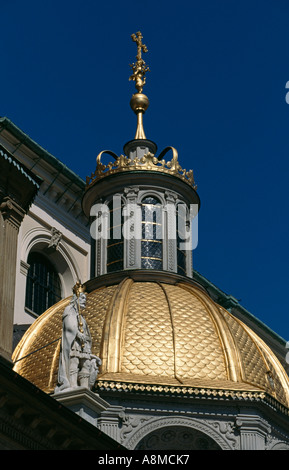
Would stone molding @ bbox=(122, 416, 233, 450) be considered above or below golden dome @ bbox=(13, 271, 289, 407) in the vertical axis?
below

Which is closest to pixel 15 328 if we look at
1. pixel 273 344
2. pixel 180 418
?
pixel 180 418

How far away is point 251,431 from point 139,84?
13.3 metres

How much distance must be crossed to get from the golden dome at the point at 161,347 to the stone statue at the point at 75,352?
2929 mm

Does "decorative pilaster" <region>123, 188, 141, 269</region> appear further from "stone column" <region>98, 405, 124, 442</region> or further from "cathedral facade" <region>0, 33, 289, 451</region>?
"stone column" <region>98, 405, 124, 442</region>

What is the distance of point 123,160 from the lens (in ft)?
123

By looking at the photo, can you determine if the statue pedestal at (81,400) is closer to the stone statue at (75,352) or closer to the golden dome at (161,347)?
the stone statue at (75,352)

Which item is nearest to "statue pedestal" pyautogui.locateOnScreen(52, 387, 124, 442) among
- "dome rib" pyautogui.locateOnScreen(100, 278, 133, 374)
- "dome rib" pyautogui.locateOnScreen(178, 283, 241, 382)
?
"dome rib" pyautogui.locateOnScreen(100, 278, 133, 374)

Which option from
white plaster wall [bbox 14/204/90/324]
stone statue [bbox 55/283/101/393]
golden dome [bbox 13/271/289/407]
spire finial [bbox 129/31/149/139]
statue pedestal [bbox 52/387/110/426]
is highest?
spire finial [bbox 129/31/149/139]

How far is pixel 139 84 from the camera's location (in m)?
41.2

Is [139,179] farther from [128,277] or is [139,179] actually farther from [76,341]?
[76,341]

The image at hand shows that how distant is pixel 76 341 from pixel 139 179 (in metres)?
10.7

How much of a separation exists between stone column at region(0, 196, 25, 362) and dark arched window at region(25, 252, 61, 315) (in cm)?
1537

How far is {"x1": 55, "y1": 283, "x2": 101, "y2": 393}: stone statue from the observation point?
26.8 m

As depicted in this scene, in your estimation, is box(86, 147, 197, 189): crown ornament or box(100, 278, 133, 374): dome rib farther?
box(86, 147, 197, 189): crown ornament
